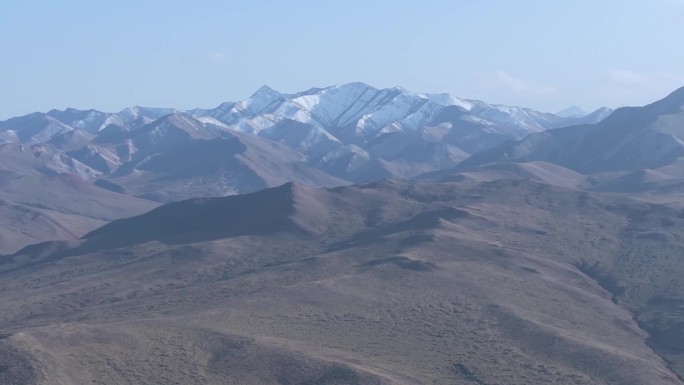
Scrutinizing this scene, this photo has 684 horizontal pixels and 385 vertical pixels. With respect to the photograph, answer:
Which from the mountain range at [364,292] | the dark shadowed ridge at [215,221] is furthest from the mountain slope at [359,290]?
the dark shadowed ridge at [215,221]

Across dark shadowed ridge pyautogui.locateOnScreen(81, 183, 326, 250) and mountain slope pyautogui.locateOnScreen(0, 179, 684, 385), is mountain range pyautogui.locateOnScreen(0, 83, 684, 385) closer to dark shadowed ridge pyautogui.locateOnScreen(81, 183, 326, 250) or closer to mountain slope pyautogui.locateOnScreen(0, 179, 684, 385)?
mountain slope pyautogui.locateOnScreen(0, 179, 684, 385)

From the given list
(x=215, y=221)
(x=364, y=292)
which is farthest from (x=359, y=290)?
(x=215, y=221)

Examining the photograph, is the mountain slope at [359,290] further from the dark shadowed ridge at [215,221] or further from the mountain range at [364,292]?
the dark shadowed ridge at [215,221]

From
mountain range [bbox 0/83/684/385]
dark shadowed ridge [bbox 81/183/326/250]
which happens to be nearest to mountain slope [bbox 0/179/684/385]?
mountain range [bbox 0/83/684/385]

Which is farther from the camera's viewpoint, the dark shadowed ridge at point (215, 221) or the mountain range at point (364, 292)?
the dark shadowed ridge at point (215, 221)

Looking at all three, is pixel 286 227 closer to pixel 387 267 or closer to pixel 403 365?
pixel 387 267

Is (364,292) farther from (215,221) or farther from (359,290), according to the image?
(215,221)

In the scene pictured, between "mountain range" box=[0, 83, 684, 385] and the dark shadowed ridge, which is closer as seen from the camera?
"mountain range" box=[0, 83, 684, 385]

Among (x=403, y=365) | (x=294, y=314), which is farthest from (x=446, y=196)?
(x=403, y=365)
